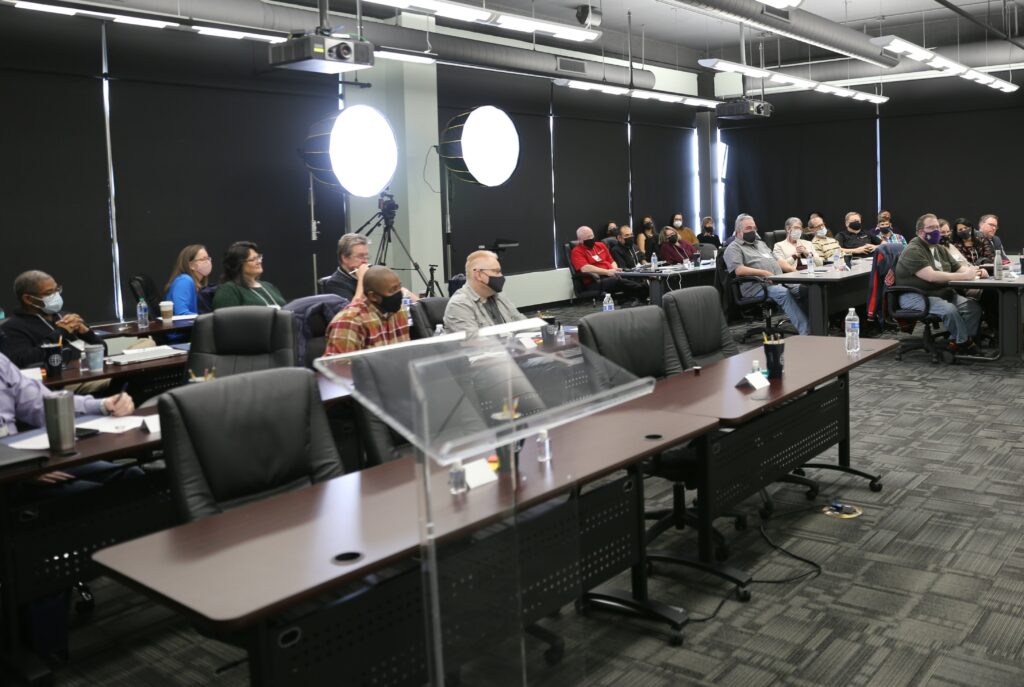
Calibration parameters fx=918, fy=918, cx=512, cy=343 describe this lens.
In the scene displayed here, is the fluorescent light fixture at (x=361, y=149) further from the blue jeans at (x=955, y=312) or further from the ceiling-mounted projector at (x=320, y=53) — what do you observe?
the blue jeans at (x=955, y=312)

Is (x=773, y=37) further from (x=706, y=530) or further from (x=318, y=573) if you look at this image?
(x=318, y=573)

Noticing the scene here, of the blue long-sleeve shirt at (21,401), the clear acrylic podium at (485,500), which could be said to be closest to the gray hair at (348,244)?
the blue long-sleeve shirt at (21,401)

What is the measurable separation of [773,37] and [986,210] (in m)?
4.18

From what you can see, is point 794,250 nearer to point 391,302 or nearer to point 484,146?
point 484,146

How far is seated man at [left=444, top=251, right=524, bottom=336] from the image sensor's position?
186 inches

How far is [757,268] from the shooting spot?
8922 mm

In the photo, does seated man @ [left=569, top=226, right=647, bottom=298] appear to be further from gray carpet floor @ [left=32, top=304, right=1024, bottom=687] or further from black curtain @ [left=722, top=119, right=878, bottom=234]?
gray carpet floor @ [left=32, top=304, right=1024, bottom=687]

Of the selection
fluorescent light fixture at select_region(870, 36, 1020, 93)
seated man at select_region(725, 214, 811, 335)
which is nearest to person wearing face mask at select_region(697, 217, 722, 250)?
fluorescent light fixture at select_region(870, 36, 1020, 93)

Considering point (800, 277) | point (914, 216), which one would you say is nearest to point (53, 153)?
point (800, 277)

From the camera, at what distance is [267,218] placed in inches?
384

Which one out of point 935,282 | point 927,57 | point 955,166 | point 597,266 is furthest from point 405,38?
point 955,166

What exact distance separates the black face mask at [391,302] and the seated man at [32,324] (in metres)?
1.97

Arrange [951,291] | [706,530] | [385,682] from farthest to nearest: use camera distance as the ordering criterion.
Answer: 1. [951,291]
2. [706,530]
3. [385,682]

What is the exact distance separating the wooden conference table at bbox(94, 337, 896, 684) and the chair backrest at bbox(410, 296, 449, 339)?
189 cm
